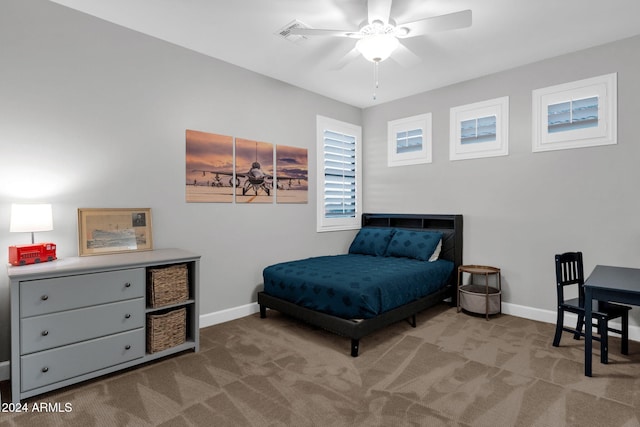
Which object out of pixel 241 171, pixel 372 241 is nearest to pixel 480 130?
pixel 372 241

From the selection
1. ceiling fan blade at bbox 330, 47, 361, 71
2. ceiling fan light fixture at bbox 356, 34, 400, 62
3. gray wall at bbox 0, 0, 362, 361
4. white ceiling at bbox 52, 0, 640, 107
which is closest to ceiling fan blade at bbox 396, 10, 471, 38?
ceiling fan light fixture at bbox 356, 34, 400, 62

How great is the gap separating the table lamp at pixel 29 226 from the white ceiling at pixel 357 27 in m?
1.62

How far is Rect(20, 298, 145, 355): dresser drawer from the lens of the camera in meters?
2.06

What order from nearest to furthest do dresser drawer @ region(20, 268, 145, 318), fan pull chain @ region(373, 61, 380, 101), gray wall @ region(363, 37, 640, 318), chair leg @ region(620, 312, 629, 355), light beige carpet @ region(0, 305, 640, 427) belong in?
light beige carpet @ region(0, 305, 640, 427)
dresser drawer @ region(20, 268, 145, 318)
chair leg @ region(620, 312, 629, 355)
gray wall @ region(363, 37, 640, 318)
fan pull chain @ region(373, 61, 380, 101)

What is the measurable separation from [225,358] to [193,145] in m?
2.03

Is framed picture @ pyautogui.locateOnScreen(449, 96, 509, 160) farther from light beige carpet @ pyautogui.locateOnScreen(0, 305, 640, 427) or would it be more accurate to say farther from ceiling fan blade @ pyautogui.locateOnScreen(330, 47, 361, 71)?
light beige carpet @ pyautogui.locateOnScreen(0, 305, 640, 427)

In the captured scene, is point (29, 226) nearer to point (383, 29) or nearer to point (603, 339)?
point (383, 29)

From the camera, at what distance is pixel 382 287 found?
2.92 m

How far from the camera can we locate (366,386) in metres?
2.28

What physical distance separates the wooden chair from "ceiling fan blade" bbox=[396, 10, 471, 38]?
2.03 meters

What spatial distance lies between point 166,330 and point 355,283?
160cm

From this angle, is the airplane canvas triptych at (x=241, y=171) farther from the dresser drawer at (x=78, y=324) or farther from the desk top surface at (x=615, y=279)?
the desk top surface at (x=615, y=279)

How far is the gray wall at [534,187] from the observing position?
122 inches

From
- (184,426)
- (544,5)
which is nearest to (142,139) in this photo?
(184,426)
